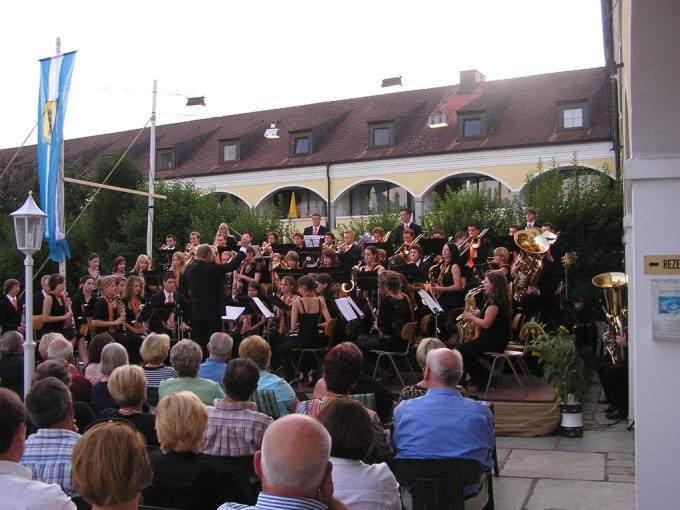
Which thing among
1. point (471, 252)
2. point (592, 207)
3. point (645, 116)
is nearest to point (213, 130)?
point (592, 207)

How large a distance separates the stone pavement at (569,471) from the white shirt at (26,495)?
393 cm

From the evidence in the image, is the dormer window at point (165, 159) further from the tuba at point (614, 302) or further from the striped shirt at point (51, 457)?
the striped shirt at point (51, 457)

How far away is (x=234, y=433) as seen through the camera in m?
4.62

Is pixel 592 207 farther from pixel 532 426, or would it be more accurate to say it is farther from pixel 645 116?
pixel 645 116

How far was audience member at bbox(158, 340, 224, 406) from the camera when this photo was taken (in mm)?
5664

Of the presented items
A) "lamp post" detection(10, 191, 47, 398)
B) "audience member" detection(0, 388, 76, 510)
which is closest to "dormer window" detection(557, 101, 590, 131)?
"lamp post" detection(10, 191, 47, 398)

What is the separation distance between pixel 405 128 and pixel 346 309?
1080 inches

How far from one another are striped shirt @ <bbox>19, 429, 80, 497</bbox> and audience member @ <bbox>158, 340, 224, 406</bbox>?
161cm

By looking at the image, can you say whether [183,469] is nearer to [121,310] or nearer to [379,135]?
[121,310]

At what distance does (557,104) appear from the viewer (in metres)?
31.7

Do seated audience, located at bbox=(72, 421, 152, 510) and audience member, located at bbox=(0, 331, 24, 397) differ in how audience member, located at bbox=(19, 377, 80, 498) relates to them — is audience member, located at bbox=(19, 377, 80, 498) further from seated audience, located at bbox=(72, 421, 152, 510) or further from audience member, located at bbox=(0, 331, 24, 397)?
audience member, located at bbox=(0, 331, 24, 397)

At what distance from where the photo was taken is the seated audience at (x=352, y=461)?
3498 mm

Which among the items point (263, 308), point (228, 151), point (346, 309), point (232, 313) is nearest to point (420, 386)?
point (346, 309)

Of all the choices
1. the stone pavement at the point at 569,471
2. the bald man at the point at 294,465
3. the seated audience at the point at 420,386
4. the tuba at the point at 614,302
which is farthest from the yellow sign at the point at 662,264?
the tuba at the point at 614,302
